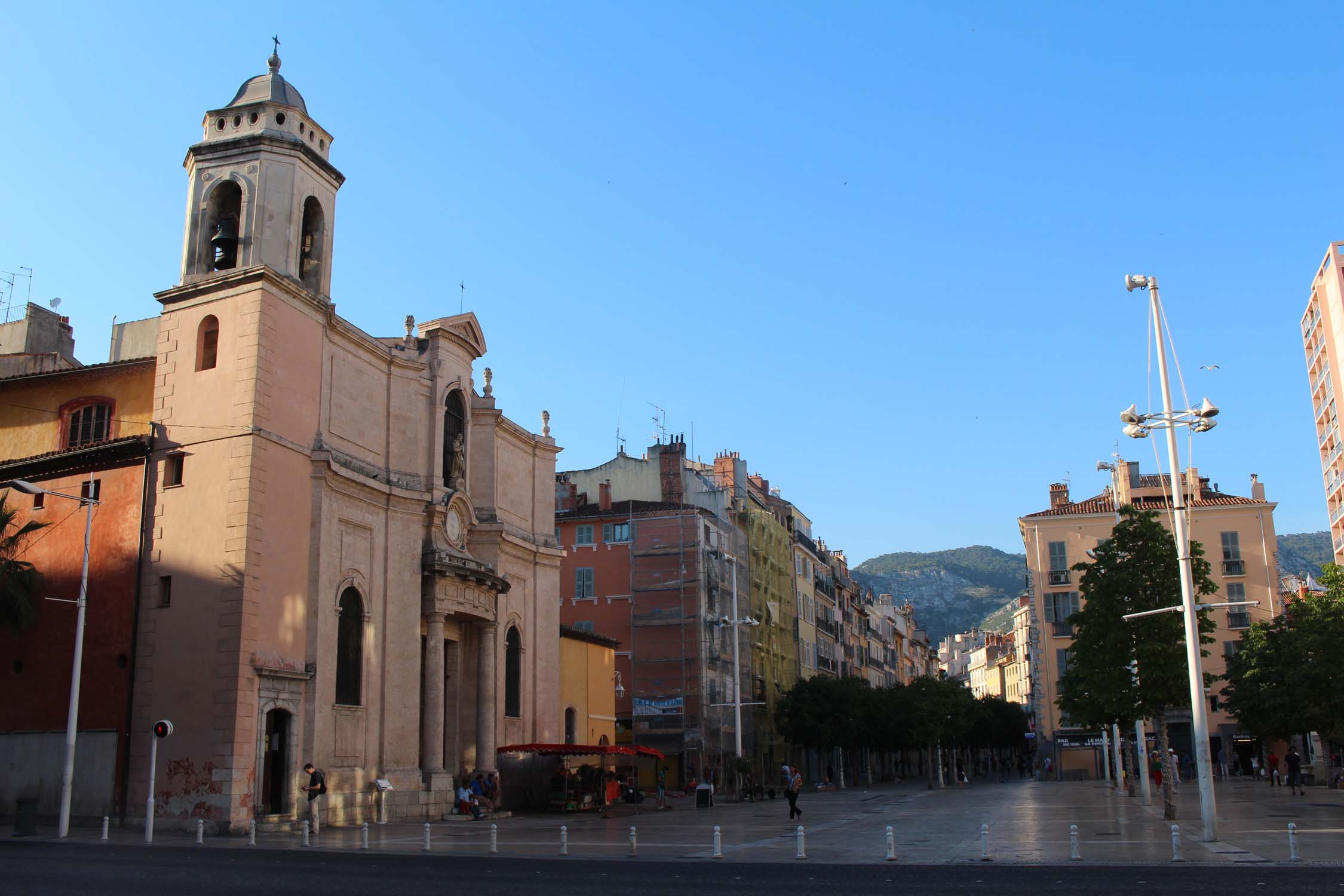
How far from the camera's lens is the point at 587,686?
56.7 metres

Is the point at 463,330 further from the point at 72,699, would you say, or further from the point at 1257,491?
the point at 1257,491

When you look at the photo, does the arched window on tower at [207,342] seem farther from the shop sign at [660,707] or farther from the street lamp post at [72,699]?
the shop sign at [660,707]

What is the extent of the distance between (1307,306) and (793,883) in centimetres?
7809

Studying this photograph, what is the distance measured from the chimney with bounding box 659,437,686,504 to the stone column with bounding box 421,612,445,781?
100 feet

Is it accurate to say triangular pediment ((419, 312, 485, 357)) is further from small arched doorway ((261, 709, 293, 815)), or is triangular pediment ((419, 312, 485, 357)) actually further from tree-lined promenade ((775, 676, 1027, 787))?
tree-lined promenade ((775, 676, 1027, 787))

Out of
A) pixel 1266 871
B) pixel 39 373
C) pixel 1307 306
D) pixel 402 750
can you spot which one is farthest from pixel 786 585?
pixel 1266 871

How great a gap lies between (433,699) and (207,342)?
14466 millimetres

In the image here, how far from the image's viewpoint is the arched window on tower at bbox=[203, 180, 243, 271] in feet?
126

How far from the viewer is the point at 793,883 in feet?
59.6

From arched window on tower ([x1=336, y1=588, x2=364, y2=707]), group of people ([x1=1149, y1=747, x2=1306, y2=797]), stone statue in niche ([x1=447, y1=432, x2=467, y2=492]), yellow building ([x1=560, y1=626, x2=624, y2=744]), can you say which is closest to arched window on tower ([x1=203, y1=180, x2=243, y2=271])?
stone statue in niche ([x1=447, y1=432, x2=467, y2=492])

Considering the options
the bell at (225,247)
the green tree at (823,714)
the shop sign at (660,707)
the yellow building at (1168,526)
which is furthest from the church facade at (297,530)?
the yellow building at (1168,526)

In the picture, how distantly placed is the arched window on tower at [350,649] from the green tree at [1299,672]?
35.0m

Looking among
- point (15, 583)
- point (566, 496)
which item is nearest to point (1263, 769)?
point (566, 496)

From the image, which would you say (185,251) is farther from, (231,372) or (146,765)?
(146,765)
